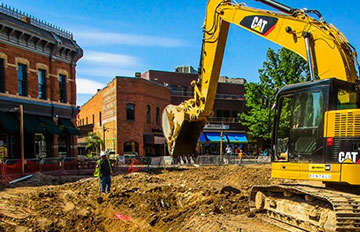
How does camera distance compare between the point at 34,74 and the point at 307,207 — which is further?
the point at 34,74

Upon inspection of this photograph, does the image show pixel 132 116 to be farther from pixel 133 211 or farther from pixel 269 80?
pixel 133 211

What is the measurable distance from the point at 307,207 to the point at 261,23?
5.10 meters

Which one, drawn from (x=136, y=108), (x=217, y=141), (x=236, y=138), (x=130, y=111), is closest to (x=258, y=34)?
(x=136, y=108)

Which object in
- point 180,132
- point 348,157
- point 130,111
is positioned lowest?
point 348,157

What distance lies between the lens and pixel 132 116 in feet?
119

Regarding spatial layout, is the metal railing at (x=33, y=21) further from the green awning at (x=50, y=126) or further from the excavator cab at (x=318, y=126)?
the excavator cab at (x=318, y=126)

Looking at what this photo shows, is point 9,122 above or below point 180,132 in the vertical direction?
above

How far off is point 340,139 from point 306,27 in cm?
285

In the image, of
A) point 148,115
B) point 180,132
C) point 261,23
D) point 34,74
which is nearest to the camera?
point 261,23

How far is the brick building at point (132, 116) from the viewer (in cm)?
3544

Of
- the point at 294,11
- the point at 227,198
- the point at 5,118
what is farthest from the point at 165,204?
the point at 5,118

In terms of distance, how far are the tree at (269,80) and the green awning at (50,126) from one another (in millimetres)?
21043

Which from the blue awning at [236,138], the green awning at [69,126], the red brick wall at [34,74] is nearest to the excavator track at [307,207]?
the red brick wall at [34,74]

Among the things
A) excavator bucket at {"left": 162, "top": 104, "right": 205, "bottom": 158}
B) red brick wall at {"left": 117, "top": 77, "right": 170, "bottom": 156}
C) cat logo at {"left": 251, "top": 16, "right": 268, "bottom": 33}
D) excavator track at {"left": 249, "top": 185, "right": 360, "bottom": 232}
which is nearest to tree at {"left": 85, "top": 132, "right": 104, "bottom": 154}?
red brick wall at {"left": 117, "top": 77, "right": 170, "bottom": 156}
